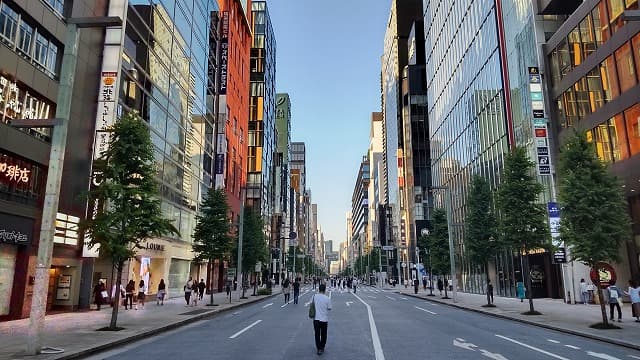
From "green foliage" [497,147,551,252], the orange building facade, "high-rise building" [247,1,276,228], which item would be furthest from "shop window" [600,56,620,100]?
"high-rise building" [247,1,276,228]

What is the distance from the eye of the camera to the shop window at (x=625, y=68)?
24.9m

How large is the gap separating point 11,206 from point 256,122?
208 feet

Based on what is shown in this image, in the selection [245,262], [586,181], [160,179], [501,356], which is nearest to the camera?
[501,356]

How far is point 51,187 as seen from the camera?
37.6 ft

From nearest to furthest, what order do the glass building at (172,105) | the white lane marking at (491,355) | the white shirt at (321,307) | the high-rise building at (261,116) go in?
1. the white lane marking at (491,355)
2. the white shirt at (321,307)
3. the glass building at (172,105)
4. the high-rise building at (261,116)

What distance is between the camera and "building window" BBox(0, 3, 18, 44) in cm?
1844

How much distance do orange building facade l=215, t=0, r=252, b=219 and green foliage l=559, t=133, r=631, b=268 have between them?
126 feet

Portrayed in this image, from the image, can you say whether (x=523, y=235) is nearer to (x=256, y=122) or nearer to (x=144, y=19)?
(x=144, y=19)

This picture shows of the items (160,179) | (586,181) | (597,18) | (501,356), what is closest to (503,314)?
(586,181)

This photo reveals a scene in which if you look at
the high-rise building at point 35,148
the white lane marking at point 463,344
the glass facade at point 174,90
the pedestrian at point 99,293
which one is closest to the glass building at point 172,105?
the glass facade at point 174,90

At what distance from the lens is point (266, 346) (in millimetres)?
12172

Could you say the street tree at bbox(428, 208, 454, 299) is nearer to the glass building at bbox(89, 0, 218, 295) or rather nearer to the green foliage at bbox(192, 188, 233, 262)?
the green foliage at bbox(192, 188, 233, 262)

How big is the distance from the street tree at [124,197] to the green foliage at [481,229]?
71.5 ft

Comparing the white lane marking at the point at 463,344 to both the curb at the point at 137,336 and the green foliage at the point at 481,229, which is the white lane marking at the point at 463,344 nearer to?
the curb at the point at 137,336
